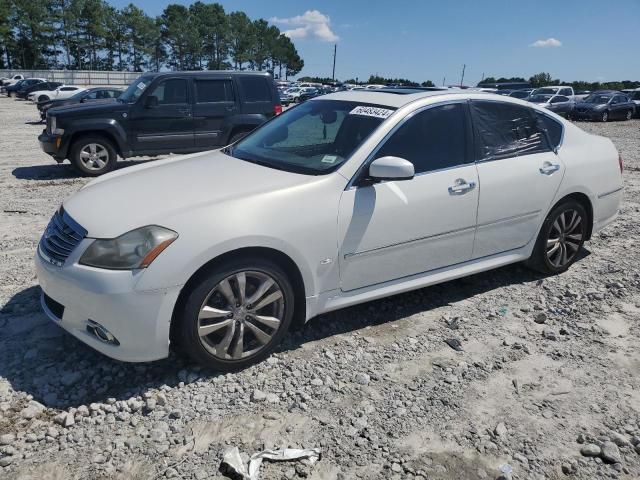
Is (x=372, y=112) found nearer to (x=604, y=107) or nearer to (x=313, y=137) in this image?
(x=313, y=137)

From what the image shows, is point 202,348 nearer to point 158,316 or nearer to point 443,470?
point 158,316

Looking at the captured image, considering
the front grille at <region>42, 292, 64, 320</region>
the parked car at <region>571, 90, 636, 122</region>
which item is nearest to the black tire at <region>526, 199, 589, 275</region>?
the front grille at <region>42, 292, 64, 320</region>

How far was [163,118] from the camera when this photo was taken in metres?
9.71

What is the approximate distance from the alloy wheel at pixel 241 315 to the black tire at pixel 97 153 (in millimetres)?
7489

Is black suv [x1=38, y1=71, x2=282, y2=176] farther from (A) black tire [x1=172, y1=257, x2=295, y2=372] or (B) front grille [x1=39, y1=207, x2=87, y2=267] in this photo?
(A) black tire [x1=172, y1=257, x2=295, y2=372]

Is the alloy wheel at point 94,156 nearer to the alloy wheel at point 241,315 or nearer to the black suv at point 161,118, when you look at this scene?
the black suv at point 161,118

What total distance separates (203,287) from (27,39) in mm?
84896

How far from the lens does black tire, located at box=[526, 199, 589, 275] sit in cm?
462

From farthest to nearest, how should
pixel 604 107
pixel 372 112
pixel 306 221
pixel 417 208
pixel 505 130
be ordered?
pixel 604 107
pixel 505 130
pixel 372 112
pixel 417 208
pixel 306 221

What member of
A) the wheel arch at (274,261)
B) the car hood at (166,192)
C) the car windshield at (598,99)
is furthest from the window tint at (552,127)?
the car windshield at (598,99)

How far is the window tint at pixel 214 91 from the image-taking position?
988 cm

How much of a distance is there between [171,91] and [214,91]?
798mm

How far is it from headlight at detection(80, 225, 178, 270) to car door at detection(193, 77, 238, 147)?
7.39m

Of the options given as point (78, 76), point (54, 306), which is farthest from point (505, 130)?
point (78, 76)
